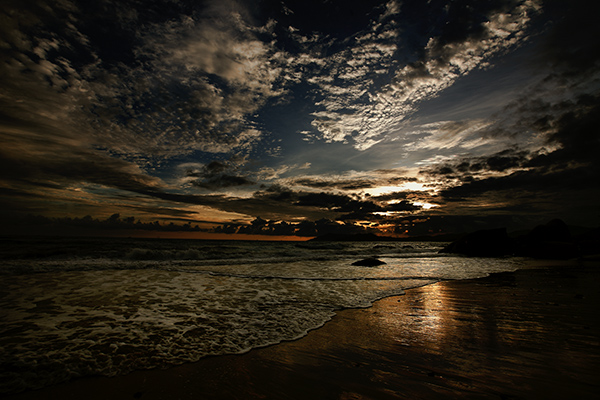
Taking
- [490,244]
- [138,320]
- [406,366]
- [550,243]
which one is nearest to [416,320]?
[406,366]

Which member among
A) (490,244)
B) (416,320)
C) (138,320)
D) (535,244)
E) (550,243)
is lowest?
(138,320)

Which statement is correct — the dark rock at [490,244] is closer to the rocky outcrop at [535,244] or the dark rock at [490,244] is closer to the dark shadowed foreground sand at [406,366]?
the rocky outcrop at [535,244]

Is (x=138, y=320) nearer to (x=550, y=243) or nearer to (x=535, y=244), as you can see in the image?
(x=550, y=243)

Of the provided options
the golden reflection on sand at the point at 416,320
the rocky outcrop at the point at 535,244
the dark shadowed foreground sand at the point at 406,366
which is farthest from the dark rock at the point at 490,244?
the dark shadowed foreground sand at the point at 406,366

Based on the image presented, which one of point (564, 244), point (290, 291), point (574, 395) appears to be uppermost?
point (564, 244)

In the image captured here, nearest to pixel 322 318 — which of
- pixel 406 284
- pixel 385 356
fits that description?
pixel 385 356

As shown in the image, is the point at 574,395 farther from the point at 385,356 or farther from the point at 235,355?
the point at 235,355

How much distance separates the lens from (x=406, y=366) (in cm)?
346

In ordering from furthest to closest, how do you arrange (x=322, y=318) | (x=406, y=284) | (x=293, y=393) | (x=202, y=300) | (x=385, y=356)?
(x=406, y=284) < (x=202, y=300) < (x=322, y=318) < (x=385, y=356) < (x=293, y=393)

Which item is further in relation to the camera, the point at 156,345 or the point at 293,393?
the point at 156,345

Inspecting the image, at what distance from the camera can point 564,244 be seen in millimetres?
22188

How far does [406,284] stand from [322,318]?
6475 mm

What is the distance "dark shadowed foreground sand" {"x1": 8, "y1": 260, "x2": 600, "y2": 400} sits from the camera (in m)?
2.80

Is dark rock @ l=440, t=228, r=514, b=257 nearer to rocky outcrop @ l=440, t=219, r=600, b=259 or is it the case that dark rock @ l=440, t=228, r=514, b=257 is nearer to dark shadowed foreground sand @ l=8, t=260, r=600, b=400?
rocky outcrop @ l=440, t=219, r=600, b=259
